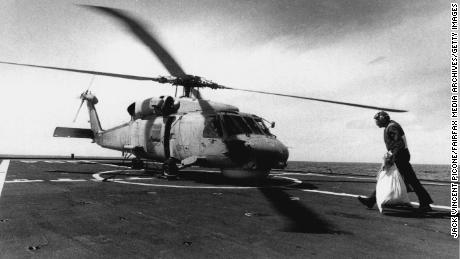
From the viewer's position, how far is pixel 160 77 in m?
13.9

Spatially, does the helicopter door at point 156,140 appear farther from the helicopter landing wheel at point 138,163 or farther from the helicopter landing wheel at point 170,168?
the helicopter landing wheel at point 138,163

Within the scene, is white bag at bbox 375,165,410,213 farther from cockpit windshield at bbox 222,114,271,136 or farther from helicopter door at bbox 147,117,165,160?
helicopter door at bbox 147,117,165,160

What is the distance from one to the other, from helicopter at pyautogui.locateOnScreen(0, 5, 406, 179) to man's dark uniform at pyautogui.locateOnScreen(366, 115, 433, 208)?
2.25 m

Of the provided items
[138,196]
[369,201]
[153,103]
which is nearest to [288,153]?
[369,201]

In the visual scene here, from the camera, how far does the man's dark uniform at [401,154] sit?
23.1 feet

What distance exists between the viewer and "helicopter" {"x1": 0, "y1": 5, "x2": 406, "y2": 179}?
11.2 m

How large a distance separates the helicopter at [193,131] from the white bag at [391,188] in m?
2.90

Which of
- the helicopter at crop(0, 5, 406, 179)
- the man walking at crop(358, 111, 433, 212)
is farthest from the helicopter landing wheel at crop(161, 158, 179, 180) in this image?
the man walking at crop(358, 111, 433, 212)

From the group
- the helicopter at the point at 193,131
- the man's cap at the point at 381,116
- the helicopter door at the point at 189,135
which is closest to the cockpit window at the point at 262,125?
the helicopter at the point at 193,131

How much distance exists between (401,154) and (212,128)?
23.1 feet

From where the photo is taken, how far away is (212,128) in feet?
40.9

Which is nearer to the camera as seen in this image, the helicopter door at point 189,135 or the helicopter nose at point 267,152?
the helicopter nose at point 267,152

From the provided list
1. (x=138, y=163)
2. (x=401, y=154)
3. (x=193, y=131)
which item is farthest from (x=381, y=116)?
(x=138, y=163)

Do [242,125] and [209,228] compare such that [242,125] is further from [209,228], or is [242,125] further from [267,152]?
[209,228]
